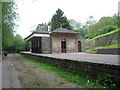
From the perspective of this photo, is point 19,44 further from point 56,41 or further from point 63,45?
point 63,45

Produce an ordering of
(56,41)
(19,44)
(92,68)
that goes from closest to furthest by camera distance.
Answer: (92,68) → (56,41) → (19,44)

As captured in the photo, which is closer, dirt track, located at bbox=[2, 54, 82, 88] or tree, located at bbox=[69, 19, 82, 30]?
dirt track, located at bbox=[2, 54, 82, 88]

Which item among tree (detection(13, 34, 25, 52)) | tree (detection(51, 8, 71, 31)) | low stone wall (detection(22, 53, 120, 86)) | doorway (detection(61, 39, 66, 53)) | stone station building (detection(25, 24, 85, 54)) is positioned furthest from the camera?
tree (detection(13, 34, 25, 52))

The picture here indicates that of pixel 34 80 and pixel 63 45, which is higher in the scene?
pixel 63 45

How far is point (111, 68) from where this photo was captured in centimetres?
402

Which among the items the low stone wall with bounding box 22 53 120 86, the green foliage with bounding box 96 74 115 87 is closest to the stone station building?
the low stone wall with bounding box 22 53 120 86

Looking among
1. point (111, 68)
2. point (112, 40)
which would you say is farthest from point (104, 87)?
point (112, 40)

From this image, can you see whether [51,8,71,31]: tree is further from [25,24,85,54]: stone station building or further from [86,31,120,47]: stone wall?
[25,24,85,54]: stone station building

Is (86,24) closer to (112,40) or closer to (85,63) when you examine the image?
(112,40)

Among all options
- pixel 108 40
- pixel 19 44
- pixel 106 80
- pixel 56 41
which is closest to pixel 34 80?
pixel 106 80

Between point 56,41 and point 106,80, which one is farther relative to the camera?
point 56,41

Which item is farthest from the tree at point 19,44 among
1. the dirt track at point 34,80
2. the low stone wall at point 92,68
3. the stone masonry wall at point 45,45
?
the low stone wall at point 92,68

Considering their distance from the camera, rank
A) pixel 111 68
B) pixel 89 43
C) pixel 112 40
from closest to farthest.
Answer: pixel 111 68 < pixel 112 40 < pixel 89 43

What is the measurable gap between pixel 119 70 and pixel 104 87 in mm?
764
